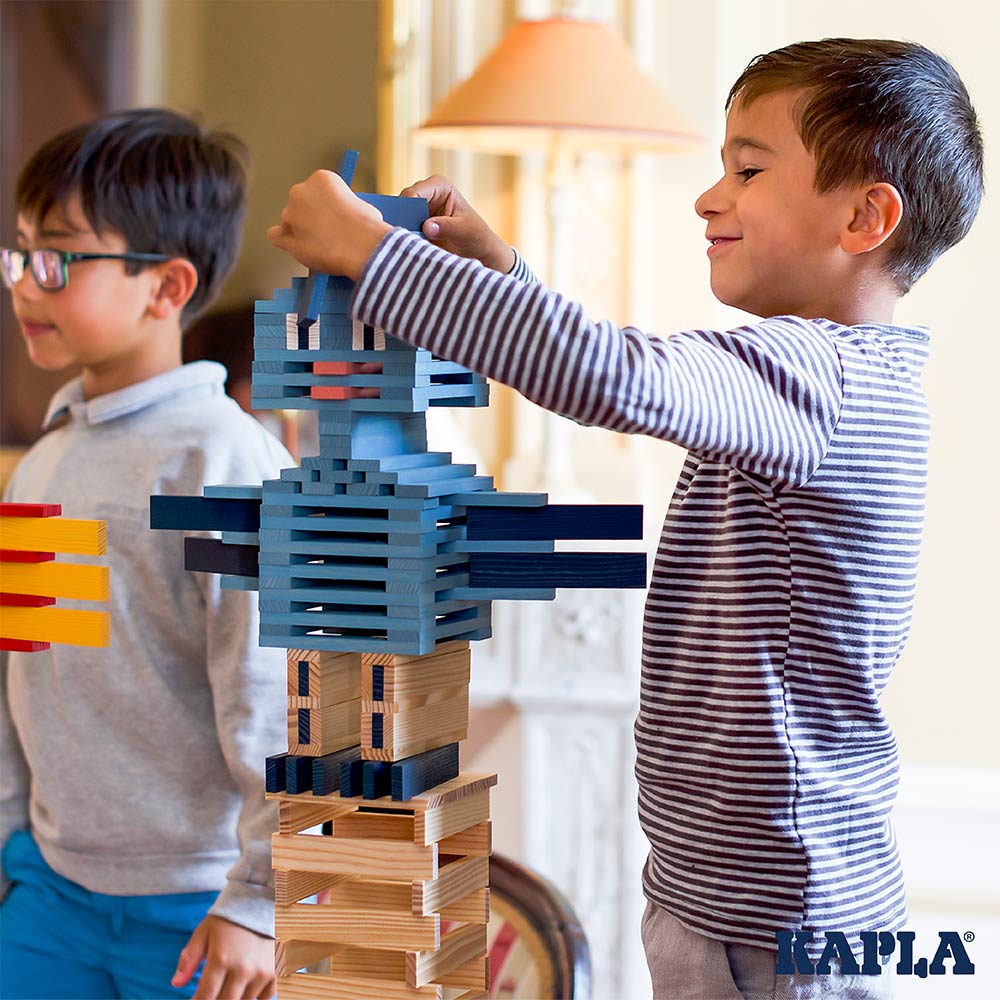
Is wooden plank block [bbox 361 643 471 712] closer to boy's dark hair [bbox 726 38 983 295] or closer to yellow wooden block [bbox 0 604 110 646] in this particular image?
yellow wooden block [bbox 0 604 110 646]

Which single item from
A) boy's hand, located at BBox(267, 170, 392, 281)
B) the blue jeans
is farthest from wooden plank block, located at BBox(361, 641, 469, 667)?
the blue jeans

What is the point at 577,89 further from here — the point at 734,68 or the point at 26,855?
the point at 26,855

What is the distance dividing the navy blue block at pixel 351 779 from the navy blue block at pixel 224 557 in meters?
0.13

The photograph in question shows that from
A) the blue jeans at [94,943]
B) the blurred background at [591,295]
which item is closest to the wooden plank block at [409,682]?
the blue jeans at [94,943]

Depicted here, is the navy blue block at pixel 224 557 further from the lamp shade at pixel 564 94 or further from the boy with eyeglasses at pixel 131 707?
the lamp shade at pixel 564 94

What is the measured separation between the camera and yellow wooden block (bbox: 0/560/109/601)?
2.86 feet

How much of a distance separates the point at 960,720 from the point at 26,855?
1632mm

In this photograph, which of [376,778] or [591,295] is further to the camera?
[591,295]

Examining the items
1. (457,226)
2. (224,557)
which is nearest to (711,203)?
(457,226)

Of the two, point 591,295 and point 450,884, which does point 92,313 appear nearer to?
point 450,884

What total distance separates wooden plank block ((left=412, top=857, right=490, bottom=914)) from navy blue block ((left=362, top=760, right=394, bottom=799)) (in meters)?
0.06

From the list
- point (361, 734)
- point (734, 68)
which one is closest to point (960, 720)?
point (734, 68)

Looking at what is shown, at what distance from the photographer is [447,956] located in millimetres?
827

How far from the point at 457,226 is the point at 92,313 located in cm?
57
